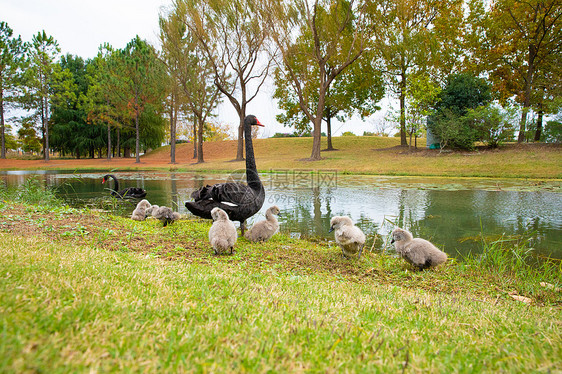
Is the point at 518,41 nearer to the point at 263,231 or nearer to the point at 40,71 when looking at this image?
the point at 263,231

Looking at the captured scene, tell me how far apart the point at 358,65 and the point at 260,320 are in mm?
33817

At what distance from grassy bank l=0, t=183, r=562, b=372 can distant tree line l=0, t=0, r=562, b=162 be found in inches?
931

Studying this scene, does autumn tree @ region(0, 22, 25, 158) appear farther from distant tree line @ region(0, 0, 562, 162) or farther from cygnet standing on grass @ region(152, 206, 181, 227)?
cygnet standing on grass @ region(152, 206, 181, 227)

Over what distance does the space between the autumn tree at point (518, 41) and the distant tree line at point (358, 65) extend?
0.10m

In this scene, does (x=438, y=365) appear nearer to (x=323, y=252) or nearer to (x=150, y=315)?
(x=150, y=315)

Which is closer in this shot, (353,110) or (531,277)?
(531,277)

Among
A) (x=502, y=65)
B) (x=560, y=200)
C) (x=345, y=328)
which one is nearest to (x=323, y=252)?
(x=345, y=328)

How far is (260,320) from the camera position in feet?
5.83

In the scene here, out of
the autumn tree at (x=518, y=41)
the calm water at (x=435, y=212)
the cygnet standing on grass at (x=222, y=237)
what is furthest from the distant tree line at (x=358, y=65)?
the cygnet standing on grass at (x=222, y=237)

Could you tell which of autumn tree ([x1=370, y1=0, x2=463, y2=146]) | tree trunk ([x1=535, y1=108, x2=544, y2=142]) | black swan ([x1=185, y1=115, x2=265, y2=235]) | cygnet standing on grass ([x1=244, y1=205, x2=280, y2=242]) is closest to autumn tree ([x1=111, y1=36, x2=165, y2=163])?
autumn tree ([x1=370, y1=0, x2=463, y2=146])

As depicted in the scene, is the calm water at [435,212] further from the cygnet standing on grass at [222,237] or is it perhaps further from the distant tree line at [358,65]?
the distant tree line at [358,65]

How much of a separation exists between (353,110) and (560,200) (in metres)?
30.2

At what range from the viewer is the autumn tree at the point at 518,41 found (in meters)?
25.1

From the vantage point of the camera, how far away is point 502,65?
29.0 metres
